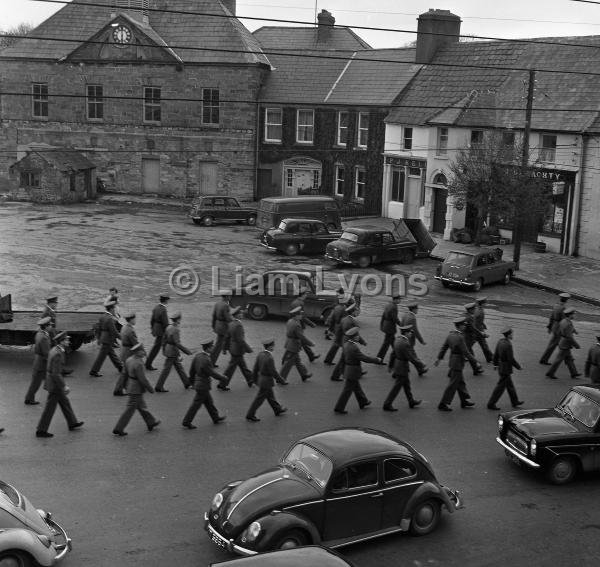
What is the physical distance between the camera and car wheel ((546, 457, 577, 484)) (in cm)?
1279

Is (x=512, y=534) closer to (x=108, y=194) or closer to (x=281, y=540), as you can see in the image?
(x=281, y=540)

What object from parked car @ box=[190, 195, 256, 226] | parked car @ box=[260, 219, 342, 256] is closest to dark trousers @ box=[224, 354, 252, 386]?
parked car @ box=[260, 219, 342, 256]

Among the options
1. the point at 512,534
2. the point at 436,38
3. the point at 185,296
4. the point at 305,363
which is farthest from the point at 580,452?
the point at 436,38

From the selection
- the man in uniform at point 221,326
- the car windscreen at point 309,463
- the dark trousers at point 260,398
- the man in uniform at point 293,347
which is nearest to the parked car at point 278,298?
the man in uniform at point 221,326

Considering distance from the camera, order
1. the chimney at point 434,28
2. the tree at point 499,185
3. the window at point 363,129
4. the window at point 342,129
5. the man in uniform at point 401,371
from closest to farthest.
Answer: the man in uniform at point 401,371 < the tree at point 499,185 < the chimney at point 434,28 < the window at point 363,129 < the window at point 342,129

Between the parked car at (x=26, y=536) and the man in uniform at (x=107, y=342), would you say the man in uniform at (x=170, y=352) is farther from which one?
the parked car at (x=26, y=536)

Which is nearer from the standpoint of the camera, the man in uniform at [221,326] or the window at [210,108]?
the man in uniform at [221,326]

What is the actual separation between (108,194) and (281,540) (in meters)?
41.3

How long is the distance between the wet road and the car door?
0.36m

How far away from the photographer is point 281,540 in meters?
9.68

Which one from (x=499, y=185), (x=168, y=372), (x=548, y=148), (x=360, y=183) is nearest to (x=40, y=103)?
(x=360, y=183)

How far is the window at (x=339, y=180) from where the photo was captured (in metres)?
47.0

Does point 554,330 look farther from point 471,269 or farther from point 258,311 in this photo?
point 471,269

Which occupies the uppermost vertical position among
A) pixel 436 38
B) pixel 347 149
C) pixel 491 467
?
pixel 436 38
